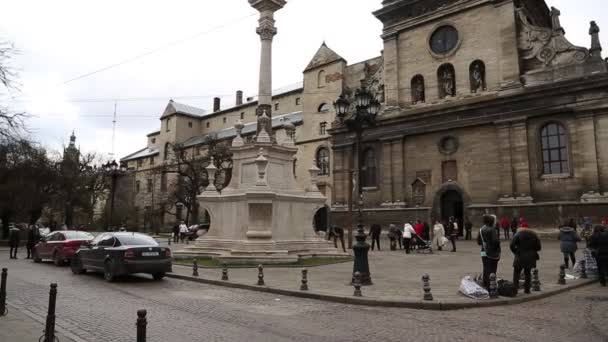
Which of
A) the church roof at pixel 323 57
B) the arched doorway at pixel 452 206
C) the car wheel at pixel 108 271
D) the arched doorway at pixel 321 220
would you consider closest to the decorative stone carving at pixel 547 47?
the arched doorway at pixel 452 206

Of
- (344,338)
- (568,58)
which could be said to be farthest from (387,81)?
(344,338)

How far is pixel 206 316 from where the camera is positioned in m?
8.29

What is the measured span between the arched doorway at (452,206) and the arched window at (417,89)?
804 cm

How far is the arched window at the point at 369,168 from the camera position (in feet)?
125

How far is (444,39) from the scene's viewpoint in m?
35.5

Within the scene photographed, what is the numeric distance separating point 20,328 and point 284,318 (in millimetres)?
4352

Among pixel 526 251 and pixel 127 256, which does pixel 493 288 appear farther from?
pixel 127 256

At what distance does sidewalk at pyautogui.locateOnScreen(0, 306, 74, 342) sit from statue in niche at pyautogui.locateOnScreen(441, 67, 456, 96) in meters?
32.3

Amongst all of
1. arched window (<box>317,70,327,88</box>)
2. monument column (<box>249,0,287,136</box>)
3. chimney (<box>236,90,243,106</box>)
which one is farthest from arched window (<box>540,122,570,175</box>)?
chimney (<box>236,90,243,106</box>)

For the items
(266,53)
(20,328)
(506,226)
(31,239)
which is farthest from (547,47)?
(31,239)

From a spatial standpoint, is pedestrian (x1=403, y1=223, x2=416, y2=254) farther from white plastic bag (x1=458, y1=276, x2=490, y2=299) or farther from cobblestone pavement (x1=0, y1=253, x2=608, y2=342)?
white plastic bag (x1=458, y1=276, x2=490, y2=299)

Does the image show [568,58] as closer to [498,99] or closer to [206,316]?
[498,99]

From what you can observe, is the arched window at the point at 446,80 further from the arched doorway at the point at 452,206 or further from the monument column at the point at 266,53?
the monument column at the point at 266,53

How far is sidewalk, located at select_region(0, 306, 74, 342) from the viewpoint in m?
6.56
